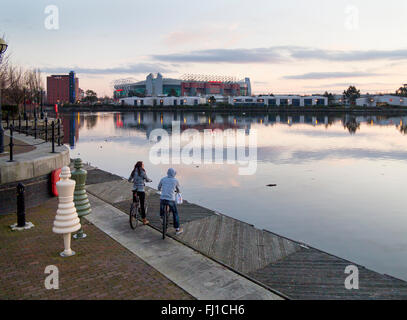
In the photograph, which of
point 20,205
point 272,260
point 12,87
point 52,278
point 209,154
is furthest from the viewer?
point 12,87

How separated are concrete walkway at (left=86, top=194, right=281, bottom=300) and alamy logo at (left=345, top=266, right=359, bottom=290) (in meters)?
1.82

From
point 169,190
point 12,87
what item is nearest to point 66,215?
point 169,190

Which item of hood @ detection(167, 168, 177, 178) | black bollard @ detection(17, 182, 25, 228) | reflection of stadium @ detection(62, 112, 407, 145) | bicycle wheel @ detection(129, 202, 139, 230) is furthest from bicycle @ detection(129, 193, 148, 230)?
reflection of stadium @ detection(62, 112, 407, 145)

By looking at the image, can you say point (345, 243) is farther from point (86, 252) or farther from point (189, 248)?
point (86, 252)

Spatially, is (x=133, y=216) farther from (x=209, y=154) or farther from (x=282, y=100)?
(x=282, y=100)

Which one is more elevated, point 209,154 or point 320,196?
point 209,154

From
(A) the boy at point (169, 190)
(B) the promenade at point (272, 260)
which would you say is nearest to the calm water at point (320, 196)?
(B) the promenade at point (272, 260)

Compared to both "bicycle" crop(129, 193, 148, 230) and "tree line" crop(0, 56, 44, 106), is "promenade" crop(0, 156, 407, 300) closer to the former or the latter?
"bicycle" crop(129, 193, 148, 230)

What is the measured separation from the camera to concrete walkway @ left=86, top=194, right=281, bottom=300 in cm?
658

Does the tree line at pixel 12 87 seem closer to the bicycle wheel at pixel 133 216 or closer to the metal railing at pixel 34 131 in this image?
the metal railing at pixel 34 131

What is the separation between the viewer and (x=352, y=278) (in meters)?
7.53

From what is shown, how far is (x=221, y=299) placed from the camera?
6312mm

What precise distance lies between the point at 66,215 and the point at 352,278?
6.49 metres

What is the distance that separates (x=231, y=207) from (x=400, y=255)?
6552 mm
